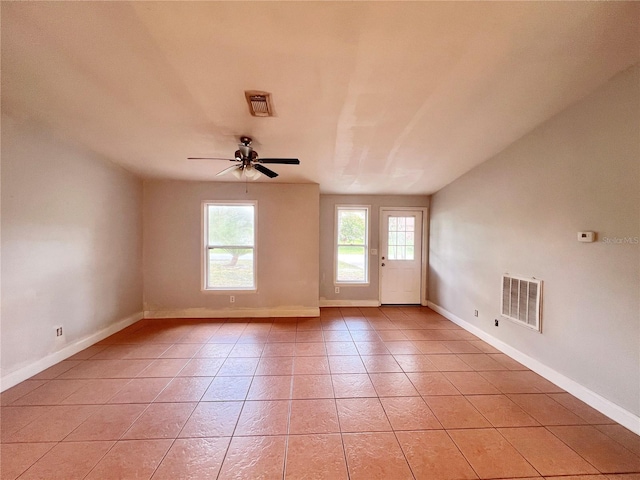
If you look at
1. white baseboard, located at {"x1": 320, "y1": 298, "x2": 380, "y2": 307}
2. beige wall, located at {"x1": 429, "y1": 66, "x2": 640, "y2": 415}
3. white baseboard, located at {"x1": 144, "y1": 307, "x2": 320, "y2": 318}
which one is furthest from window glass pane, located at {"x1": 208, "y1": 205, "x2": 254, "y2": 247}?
beige wall, located at {"x1": 429, "y1": 66, "x2": 640, "y2": 415}

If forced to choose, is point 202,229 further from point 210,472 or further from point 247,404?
point 210,472

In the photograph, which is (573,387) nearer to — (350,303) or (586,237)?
(586,237)

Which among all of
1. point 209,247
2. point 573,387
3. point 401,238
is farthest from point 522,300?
point 209,247

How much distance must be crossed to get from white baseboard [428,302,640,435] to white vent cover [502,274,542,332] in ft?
1.24

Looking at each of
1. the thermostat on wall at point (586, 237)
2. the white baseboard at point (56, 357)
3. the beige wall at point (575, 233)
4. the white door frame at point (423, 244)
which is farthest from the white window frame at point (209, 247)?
the thermostat on wall at point (586, 237)

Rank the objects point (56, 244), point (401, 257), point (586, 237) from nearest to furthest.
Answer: point (586, 237)
point (56, 244)
point (401, 257)

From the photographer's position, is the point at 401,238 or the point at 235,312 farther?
the point at 401,238

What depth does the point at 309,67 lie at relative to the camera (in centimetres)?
195

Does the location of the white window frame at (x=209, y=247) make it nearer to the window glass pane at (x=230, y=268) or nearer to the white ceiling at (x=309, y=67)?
the window glass pane at (x=230, y=268)

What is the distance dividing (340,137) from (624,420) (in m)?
3.44

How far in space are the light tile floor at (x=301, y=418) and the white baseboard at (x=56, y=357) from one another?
0.08 m

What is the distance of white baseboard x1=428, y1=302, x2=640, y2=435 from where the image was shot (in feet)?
6.52

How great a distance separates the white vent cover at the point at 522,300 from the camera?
2826mm

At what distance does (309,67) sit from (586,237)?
2.74 metres
